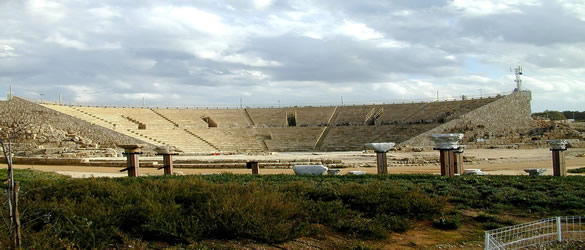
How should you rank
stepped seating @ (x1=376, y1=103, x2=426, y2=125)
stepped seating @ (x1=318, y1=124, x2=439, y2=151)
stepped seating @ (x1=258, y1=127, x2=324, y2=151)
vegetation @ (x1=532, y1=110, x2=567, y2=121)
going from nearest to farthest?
stepped seating @ (x1=318, y1=124, x2=439, y2=151) < stepped seating @ (x1=258, y1=127, x2=324, y2=151) < stepped seating @ (x1=376, y1=103, x2=426, y2=125) < vegetation @ (x1=532, y1=110, x2=567, y2=121)

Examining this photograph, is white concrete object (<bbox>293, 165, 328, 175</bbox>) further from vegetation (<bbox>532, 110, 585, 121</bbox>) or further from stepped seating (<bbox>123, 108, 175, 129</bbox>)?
vegetation (<bbox>532, 110, 585, 121</bbox>)

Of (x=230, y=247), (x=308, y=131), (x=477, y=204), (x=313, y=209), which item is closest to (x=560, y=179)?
(x=477, y=204)

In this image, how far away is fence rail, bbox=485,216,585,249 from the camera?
21.9ft

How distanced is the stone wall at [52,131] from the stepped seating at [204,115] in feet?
35.9

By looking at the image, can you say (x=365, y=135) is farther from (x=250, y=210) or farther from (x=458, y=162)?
(x=250, y=210)

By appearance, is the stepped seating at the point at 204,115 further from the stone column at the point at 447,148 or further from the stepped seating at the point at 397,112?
the stone column at the point at 447,148

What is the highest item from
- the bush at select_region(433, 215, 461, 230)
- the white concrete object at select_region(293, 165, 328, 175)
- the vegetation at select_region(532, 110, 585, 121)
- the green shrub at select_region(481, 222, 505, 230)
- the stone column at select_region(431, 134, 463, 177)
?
the vegetation at select_region(532, 110, 585, 121)

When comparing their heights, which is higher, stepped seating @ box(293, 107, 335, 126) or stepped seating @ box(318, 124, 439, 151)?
stepped seating @ box(293, 107, 335, 126)

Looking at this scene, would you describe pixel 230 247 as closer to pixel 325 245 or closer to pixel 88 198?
pixel 325 245

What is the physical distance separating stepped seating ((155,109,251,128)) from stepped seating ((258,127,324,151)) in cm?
495

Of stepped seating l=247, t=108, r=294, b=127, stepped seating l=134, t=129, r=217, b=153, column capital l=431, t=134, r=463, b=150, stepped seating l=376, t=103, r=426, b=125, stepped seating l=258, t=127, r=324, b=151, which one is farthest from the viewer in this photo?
stepped seating l=247, t=108, r=294, b=127

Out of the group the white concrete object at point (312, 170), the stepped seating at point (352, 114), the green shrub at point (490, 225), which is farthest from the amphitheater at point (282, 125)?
the green shrub at point (490, 225)

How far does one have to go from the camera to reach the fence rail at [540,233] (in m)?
6.68

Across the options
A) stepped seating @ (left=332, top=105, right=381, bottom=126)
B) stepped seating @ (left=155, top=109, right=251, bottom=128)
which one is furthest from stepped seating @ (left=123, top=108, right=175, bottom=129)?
stepped seating @ (left=332, top=105, right=381, bottom=126)
